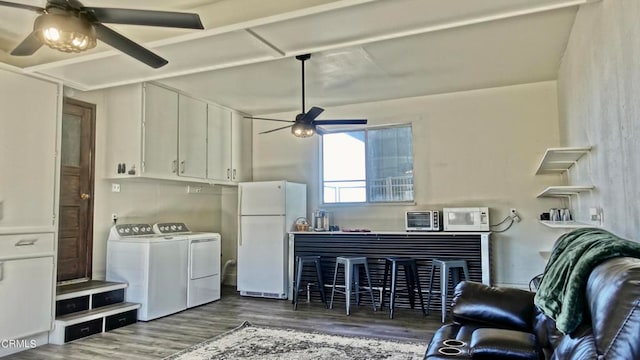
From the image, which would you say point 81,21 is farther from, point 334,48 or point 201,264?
point 201,264

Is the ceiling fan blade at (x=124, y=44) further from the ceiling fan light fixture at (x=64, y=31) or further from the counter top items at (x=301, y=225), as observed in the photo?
the counter top items at (x=301, y=225)

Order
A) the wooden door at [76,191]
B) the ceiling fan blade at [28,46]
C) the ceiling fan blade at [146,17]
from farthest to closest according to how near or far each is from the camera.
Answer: the wooden door at [76,191] → the ceiling fan blade at [28,46] → the ceiling fan blade at [146,17]

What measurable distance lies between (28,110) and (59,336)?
6.89 ft

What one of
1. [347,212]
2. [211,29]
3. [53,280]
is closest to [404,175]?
[347,212]

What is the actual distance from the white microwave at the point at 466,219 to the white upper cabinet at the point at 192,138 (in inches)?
131

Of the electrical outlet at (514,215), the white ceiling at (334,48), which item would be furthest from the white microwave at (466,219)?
the white ceiling at (334,48)

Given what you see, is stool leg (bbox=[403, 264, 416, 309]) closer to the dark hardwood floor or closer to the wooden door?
the dark hardwood floor

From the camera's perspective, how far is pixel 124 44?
8.70 feet

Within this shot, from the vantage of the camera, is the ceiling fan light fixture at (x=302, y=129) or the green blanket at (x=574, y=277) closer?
the green blanket at (x=574, y=277)

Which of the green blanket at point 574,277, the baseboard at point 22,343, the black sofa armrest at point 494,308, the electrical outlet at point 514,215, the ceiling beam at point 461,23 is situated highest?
the ceiling beam at point 461,23

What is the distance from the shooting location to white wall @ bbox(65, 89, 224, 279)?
4.95 metres

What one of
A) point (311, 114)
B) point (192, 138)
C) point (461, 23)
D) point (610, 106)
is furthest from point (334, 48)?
point (192, 138)

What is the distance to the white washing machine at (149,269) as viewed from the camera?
471 centimetres

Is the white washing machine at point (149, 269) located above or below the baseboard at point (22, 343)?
above
